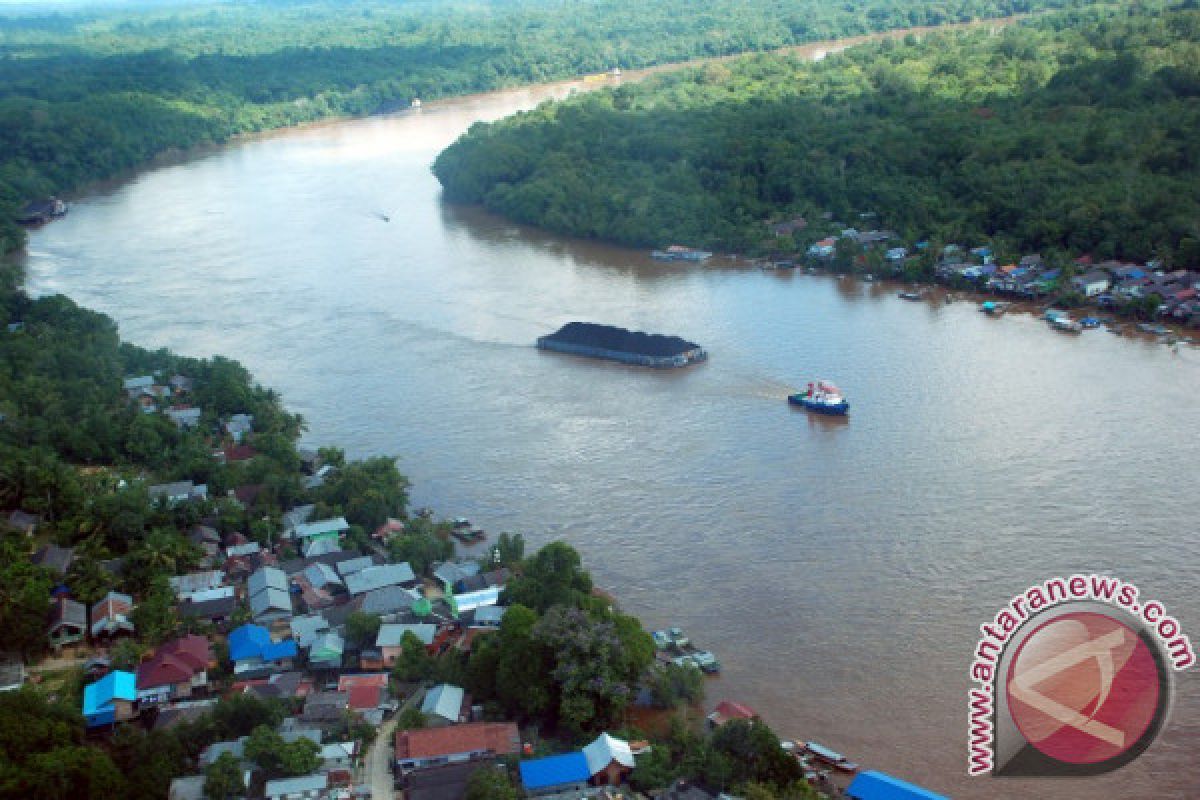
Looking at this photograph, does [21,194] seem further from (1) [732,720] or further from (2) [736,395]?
(1) [732,720]

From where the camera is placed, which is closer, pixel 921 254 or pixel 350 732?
pixel 350 732

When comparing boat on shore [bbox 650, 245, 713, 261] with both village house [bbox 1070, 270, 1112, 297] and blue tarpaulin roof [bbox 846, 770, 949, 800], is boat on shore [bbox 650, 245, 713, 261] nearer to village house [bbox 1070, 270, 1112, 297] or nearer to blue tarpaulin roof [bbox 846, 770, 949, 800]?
village house [bbox 1070, 270, 1112, 297]

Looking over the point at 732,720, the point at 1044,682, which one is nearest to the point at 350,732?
the point at 732,720

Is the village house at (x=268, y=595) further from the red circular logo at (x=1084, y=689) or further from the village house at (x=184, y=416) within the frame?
the red circular logo at (x=1084, y=689)

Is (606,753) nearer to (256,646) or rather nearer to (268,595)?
(256,646)

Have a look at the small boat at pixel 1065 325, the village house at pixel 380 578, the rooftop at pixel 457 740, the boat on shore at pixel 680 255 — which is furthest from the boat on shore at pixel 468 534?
the boat on shore at pixel 680 255

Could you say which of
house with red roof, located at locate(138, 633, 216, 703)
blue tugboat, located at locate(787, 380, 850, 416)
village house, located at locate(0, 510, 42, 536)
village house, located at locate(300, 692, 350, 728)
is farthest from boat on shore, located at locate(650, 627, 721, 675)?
village house, located at locate(0, 510, 42, 536)
